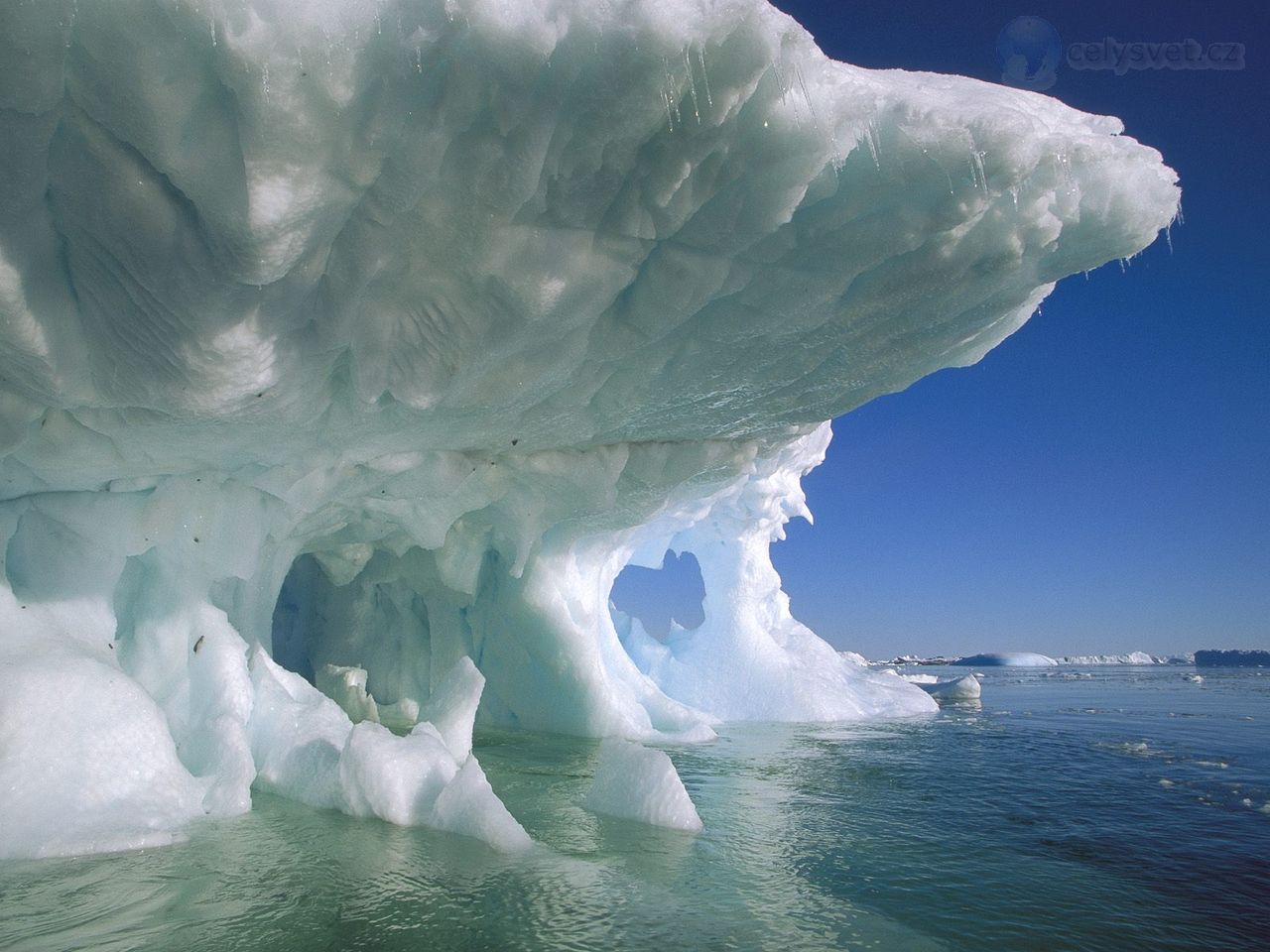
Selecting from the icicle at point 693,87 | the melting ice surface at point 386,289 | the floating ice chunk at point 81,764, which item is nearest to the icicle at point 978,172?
the melting ice surface at point 386,289

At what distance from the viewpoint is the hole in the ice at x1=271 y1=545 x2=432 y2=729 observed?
1038 cm

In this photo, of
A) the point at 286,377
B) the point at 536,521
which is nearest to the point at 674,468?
the point at 536,521

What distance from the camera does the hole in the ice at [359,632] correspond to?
1038 cm

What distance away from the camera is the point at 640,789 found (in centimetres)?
475

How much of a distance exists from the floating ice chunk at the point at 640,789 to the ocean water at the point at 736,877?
17cm

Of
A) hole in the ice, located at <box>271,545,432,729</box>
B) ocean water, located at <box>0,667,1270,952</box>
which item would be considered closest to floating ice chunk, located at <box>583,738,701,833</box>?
ocean water, located at <box>0,667,1270,952</box>

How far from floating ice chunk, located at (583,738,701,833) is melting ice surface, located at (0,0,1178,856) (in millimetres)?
988

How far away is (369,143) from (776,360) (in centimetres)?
331

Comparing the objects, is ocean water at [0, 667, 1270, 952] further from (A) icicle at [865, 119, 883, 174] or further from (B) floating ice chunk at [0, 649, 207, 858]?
(A) icicle at [865, 119, 883, 174]

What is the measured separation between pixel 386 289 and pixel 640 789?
3240 mm

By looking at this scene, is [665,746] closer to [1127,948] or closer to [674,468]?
[674,468]

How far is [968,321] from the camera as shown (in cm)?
564

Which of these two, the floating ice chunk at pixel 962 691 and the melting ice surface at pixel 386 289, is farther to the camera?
the floating ice chunk at pixel 962 691

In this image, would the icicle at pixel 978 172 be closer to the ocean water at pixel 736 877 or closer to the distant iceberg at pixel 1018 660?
the ocean water at pixel 736 877
